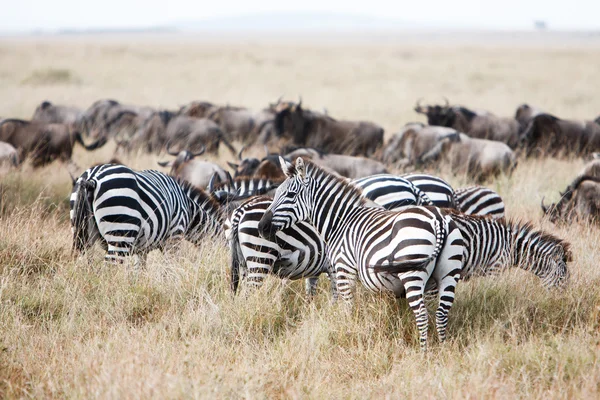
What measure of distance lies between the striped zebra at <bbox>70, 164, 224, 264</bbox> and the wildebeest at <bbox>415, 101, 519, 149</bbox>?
11.1 meters

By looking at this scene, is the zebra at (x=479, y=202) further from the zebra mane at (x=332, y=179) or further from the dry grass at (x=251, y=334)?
the zebra mane at (x=332, y=179)

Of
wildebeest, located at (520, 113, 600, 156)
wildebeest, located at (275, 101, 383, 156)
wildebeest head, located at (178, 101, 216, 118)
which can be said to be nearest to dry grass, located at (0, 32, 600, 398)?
wildebeest, located at (520, 113, 600, 156)

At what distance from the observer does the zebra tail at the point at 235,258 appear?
5.48 m

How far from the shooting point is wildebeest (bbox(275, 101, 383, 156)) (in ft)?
50.4

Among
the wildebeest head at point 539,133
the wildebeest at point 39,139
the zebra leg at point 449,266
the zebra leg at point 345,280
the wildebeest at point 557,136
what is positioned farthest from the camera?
the wildebeest head at point 539,133

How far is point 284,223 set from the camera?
204 inches

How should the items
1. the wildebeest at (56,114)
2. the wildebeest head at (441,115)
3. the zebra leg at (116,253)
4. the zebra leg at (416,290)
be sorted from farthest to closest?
the wildebeest at (56,114)
the wildebeest head at (441,115)
the zebra leg at (116,253)
the zebra leg at (416,290)

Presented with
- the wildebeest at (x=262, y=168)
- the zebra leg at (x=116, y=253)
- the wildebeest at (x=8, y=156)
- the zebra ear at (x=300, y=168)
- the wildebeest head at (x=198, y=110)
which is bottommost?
the zebra leg at (x=116, y=253)

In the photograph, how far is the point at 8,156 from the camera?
35.4 feet

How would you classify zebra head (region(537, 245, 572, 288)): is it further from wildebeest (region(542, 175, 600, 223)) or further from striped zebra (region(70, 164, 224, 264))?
striped zebra (region(70, 164, 224, 264))

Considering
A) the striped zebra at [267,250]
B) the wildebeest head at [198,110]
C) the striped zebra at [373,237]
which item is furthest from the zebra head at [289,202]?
the wildebeest head at [198,110]

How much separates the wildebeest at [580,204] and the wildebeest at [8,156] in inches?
335

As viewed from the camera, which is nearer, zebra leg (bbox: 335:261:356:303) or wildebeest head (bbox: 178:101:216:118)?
zebra leg (bbox: 335:261:356:303)

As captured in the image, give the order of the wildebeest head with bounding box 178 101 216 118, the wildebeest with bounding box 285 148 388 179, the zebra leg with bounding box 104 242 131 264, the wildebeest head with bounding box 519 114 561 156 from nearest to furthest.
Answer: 1. the zebra leg with bounding box 104 242 131 264
2. the wildebeest with bounding box 285 148 388 179
3. the wildebeest head with bounding box 519 114 561 156
4. the wildebeest head with bounding box 178 101 216 118
